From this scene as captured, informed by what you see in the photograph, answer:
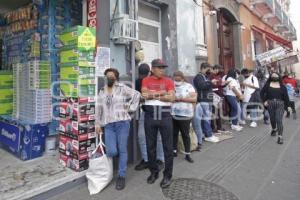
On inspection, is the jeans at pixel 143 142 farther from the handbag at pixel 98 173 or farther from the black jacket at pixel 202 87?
the black jacket at pixel 202 87

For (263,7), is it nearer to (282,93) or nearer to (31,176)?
(282,93)

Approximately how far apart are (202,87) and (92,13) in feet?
9.88

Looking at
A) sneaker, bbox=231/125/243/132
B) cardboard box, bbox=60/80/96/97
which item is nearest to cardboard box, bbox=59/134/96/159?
cardboard box, bbox=60/80/96/97

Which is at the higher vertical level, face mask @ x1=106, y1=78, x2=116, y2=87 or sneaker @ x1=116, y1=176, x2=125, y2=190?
face mask @ x1=106, y1=78, x2=116, y2=87

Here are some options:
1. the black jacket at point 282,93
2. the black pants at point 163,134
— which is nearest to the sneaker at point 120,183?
the black pants at point 163,134

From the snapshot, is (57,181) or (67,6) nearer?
(57,181)

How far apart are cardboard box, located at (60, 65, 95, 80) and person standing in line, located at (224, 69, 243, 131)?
4959 millimetres

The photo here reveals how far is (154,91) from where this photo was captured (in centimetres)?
447

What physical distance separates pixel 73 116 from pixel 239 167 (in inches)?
123

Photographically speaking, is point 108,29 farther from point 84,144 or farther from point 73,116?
point 84,144

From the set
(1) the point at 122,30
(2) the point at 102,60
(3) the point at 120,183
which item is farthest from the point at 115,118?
(1) the point at 122,30

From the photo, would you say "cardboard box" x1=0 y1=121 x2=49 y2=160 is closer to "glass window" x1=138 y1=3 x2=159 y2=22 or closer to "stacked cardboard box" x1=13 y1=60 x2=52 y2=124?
"stacked cardboard box" x1=13 y1=60 x2=52 y2=124

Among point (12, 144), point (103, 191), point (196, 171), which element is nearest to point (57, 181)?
point (103, 191)

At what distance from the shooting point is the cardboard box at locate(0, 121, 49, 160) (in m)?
5.25
